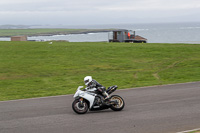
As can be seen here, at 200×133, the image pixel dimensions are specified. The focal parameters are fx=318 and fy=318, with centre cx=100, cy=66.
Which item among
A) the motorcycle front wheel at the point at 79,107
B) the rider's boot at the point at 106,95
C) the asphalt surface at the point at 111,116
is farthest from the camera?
the rider's boot at the point at 106,95

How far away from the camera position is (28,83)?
20.9 m

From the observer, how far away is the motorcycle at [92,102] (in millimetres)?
11398

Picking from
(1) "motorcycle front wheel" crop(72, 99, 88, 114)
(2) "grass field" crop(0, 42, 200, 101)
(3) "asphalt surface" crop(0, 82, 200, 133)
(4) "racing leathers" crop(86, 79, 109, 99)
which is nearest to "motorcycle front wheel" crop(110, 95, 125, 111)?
(3) "asphalt surface" crop(0, 82, 200, 133)

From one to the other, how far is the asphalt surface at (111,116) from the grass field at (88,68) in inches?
137

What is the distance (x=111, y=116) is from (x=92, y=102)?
92 centimetres

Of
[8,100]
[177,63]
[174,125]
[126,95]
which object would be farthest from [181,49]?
[174,125]

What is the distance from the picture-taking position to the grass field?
64.4 feet

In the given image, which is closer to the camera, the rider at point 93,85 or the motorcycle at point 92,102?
the motorcycle at point 92,102

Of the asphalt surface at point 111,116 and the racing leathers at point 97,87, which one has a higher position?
the racing leathers at point 97,87

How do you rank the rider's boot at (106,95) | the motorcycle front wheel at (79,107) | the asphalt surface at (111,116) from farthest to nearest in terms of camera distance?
the rider's boot at (106,95) → the motorcycle front wheel at (79,107) → the asphalt surface at (111,116)

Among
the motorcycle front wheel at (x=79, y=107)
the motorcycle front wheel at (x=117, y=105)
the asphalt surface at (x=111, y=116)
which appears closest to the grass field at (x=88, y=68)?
the asphalt surface at (x=111, y=116)

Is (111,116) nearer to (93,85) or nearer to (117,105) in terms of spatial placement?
(117,105)

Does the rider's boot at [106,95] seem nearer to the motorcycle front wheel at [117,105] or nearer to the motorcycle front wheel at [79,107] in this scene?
the motorcycle front wheel at [117,105]

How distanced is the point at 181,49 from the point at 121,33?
929 inches
